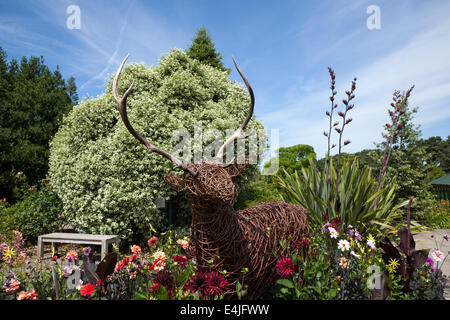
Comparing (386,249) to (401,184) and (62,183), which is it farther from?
(401,184)

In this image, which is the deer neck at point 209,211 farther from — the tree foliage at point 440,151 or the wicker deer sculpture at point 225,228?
the tree foliage at point 440,151

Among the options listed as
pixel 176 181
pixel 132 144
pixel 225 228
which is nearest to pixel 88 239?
pixel 132 144

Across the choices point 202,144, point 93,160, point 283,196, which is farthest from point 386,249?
point 93,160

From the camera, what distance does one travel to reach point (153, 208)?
19.1ft

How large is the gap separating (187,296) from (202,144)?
4498mm

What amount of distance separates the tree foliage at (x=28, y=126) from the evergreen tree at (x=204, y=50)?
6646 mm

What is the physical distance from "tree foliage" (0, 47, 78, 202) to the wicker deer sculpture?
1085 centimetres

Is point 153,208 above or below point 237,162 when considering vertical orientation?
below

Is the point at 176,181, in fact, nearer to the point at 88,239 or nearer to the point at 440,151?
the point at 88,239

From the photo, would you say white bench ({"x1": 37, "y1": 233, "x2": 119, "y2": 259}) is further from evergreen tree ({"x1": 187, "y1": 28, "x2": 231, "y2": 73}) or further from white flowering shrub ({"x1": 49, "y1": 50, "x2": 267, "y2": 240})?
evergreen tree ({"x1": 187, "y1": 28, "x2": 231, "y2": 73})

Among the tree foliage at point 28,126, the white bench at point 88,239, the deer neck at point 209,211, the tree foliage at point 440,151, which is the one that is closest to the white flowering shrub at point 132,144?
A: the white bench at point 88,239

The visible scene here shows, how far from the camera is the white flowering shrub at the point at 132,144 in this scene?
5715mm

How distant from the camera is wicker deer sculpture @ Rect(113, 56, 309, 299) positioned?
1993 mm

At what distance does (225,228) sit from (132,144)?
4355 millimetres
